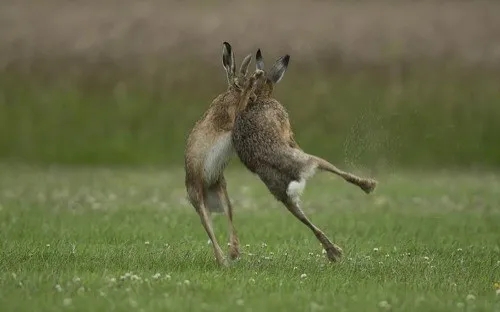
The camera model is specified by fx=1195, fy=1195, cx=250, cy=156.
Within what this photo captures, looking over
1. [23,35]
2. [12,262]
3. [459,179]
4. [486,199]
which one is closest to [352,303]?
[12,262]

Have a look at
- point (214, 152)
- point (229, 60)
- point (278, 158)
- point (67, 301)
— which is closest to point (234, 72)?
point (229, 60)

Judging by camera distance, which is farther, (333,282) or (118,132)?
(118,132)

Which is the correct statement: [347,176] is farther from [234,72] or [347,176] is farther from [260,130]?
[234,72]

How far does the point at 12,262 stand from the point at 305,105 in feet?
55.7

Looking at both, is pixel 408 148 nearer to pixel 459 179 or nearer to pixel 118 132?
pixel 459 179

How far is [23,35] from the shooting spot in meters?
30.4

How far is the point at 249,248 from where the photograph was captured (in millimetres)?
13227

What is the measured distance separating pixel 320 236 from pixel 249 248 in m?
1.91

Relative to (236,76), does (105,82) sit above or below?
below

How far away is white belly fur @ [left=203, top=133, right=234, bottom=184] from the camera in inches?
469

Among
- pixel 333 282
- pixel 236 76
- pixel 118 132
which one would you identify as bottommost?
pixel 118 132

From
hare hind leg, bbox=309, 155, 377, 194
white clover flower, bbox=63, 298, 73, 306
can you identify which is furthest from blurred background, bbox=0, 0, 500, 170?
white clover flower, bbox=63, 298, 73, 306

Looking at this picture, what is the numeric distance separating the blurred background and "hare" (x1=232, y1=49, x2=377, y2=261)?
13375mm

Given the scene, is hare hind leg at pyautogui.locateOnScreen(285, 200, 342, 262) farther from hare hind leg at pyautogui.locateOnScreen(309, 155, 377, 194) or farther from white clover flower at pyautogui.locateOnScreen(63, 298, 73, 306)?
white clover flower at pyautogui.locateOnScreen(63, 298, 73, 306)
